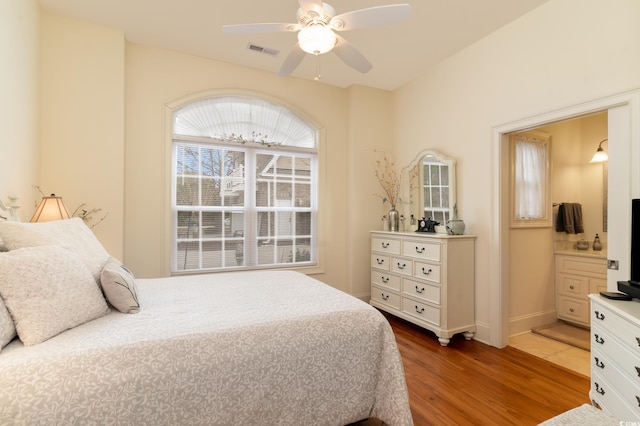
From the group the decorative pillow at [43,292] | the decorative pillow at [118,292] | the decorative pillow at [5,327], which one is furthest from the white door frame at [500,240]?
the decorative pillow at [5,327]

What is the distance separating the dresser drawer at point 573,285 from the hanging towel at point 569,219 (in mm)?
562

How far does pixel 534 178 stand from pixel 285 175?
3.01 meters

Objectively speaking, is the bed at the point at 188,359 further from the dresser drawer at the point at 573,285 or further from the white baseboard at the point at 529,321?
the dresser drawer at the point at 573,285

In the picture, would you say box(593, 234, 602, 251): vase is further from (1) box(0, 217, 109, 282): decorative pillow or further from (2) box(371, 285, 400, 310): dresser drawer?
(1) box(0, 217, 109, 282): decorative pillow

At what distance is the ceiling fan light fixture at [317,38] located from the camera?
6.28 feet

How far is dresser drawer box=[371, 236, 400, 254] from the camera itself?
3.65m

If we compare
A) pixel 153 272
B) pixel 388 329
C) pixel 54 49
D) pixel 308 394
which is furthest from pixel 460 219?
pixel 54 49

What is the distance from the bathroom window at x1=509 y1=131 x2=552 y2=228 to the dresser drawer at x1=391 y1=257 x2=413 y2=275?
3.89ft

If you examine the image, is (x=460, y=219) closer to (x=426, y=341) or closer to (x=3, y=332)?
(x=426, y=341)

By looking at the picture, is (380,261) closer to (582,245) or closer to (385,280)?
(385,280)

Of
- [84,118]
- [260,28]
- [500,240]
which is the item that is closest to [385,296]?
[500,240]

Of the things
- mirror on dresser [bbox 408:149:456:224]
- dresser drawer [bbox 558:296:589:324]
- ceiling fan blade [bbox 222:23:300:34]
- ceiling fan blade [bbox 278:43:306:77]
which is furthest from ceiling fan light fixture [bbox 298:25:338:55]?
dresser drawer [bbox 558:296:589:324]

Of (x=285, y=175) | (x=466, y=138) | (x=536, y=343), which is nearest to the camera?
(x=536, y=343)

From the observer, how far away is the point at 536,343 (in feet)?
10.2
